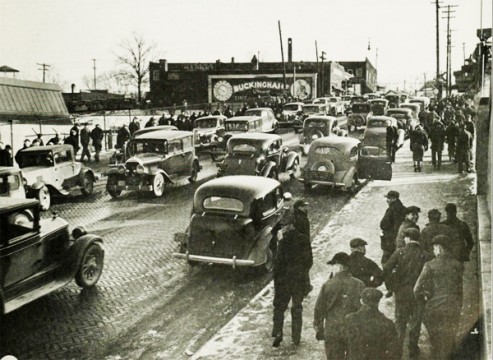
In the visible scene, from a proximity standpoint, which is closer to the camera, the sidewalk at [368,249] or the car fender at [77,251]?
the sidewalk at [368,249]

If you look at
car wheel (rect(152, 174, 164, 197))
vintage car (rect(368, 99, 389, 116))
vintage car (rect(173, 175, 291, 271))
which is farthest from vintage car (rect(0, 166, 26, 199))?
vintage car (rect(368, 99, 389, 116))

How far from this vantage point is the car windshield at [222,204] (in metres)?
7.82

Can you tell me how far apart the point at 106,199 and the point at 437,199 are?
740 cm

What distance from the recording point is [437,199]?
9711mm

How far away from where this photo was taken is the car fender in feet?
22.8

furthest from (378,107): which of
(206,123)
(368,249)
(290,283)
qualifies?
(290,283)

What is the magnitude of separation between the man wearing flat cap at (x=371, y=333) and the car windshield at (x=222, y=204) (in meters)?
3.94

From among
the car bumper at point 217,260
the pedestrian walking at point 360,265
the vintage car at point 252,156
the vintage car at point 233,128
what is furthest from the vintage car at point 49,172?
the pedestrian walking at point 360,265

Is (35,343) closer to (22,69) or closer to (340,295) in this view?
(340,295)

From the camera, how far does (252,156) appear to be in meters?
13.5


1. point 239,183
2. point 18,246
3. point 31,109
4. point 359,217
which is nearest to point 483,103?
point 359,217

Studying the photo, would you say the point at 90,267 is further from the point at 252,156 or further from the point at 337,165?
the point at 252,156

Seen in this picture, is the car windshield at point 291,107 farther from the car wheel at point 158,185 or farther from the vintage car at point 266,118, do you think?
the car wheel at point 158,185

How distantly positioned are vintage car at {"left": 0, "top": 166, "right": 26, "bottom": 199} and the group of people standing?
5624 mm
